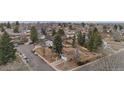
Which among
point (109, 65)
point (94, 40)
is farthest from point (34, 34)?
point (109, 65)

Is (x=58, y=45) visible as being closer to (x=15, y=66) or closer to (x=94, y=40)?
(x=94, y=40)

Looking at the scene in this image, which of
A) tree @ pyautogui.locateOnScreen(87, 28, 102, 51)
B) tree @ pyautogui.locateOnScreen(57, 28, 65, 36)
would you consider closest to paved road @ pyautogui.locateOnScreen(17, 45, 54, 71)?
tree @ pyautogui.locateOnScreen(57, 28, 65, 36)

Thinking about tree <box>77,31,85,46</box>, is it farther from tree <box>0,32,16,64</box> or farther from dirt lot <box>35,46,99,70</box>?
tree <box>0,32,16,64</box>

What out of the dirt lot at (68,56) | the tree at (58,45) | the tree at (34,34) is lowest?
the dirt lot at (68,56)

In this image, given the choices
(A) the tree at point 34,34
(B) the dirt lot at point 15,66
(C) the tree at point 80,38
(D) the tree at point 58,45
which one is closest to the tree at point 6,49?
(B) the dirt lot at point 15,66

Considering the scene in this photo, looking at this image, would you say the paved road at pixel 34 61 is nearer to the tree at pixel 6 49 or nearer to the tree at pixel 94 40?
the tree at pixel 6 49

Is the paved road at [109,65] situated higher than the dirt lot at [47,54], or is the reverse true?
the dirt lot at [47,54]
